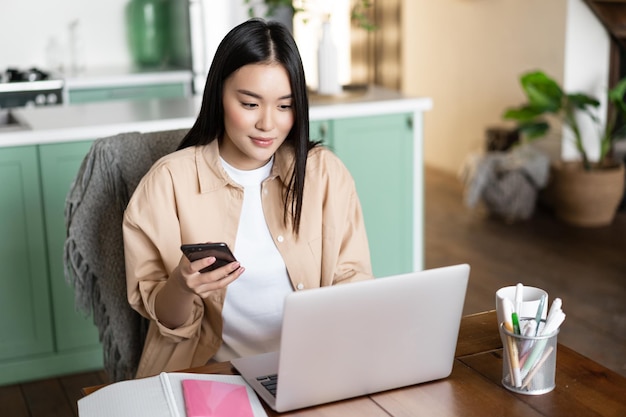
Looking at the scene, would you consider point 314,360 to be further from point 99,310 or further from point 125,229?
point 99,310

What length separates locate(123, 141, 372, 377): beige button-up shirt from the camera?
178cm

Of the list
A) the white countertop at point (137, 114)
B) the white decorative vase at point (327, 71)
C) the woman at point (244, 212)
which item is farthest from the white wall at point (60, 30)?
the woman at point (244, 212)

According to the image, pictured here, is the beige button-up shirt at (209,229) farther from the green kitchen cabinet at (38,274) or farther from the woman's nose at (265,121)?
the green kitchen cabinet at (38,274)

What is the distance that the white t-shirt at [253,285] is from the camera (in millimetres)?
1842

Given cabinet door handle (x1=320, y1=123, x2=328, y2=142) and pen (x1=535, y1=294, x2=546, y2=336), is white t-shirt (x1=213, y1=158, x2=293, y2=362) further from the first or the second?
cabinet door handle (x1=320, y1=123, x2=328, y2=142)

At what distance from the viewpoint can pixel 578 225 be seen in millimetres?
4887

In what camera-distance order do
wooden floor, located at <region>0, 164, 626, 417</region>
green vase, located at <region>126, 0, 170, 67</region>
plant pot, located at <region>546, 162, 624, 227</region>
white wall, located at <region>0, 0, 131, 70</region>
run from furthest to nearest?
1. green vase, located at <region>126, 0, 170, 67</region>
2. white wall, located at <region>0, 0, 131, 70</region>
3. plant pot, located at <region>546, 162, 624, 227</region>
4. wooden floor, located at <region>0, 164, 626, 417</region>

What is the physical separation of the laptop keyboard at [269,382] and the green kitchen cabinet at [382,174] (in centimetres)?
192

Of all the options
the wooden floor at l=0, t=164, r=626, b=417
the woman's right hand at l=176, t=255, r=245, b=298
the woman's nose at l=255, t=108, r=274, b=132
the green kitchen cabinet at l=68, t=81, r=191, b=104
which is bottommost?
the wooden floor at l=0, t=164, r=626, b=417

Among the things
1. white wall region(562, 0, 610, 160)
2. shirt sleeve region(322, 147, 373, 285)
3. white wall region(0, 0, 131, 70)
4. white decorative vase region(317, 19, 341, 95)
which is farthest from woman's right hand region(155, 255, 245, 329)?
white wall region(0, 0, 131, 70)

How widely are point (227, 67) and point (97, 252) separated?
0.62 metres

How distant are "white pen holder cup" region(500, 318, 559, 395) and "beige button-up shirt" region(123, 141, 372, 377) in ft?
1.80

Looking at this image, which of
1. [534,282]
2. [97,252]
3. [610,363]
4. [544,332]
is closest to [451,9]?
[534,282]

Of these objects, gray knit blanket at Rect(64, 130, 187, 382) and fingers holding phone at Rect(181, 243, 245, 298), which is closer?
fingers holding phone at Rect(181, 243, 245, 298)
